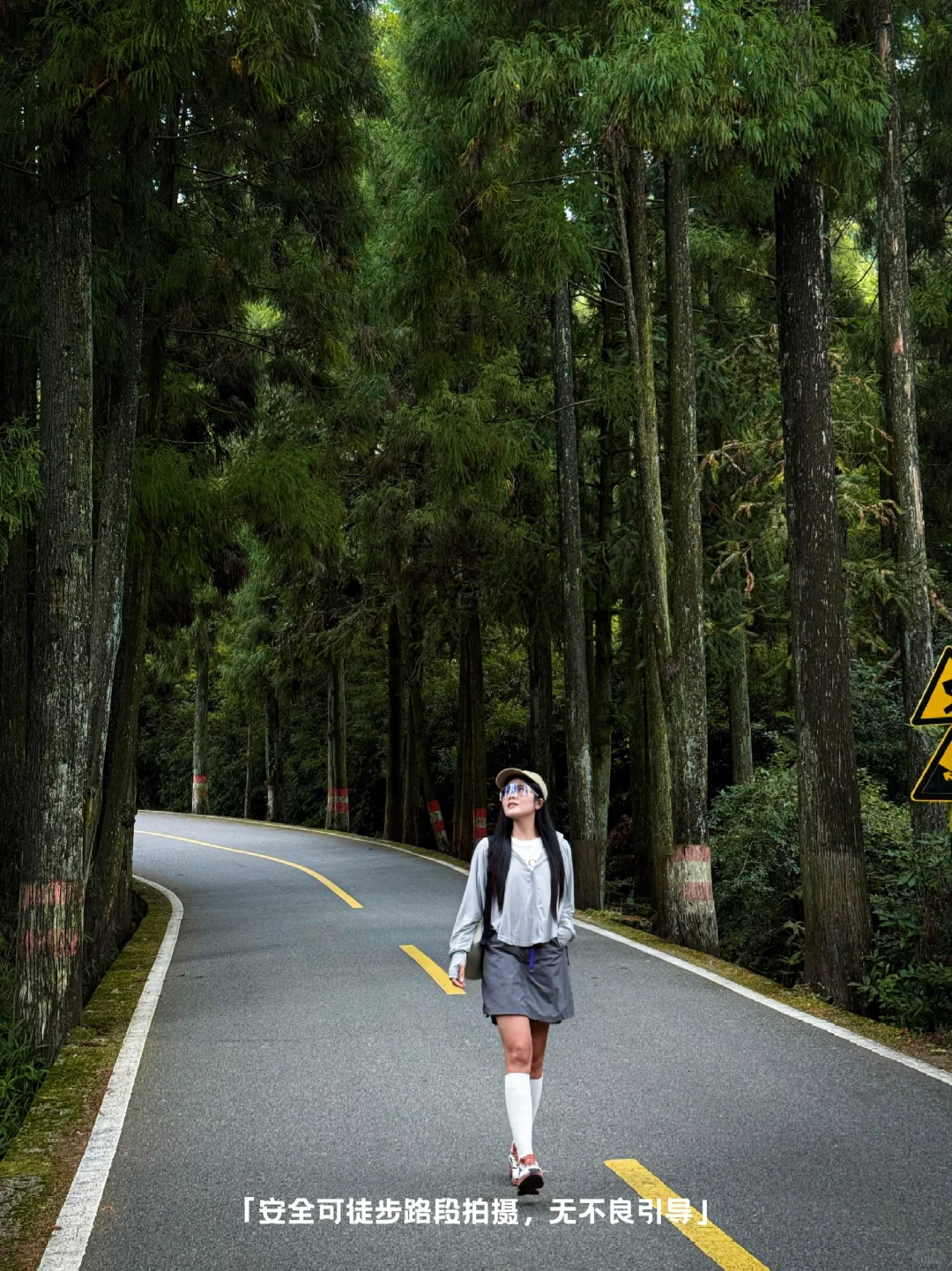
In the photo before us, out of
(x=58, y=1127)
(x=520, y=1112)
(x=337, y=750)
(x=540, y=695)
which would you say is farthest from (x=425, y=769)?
(x=520, y=1112)

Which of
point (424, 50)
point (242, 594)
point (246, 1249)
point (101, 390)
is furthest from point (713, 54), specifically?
point (242, 594)

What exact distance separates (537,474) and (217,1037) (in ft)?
43.7

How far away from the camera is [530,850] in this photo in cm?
539

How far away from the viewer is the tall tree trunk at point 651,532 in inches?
540

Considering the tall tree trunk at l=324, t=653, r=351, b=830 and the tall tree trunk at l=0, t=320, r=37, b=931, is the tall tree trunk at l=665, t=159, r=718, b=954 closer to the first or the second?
the tall tree trunk at l=0, t=320, r=37, b=931

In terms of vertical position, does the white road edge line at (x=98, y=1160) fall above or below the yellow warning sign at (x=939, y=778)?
below

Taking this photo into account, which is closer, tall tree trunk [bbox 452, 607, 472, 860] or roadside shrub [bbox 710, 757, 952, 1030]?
roadside shrub [bbox 710, 757, 952, 1030]

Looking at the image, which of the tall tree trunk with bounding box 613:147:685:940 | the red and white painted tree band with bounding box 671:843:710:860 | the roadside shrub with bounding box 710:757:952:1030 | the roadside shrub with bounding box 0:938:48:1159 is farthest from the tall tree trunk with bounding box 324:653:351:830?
the roadside shrub with bounding box 0:938:48:1159

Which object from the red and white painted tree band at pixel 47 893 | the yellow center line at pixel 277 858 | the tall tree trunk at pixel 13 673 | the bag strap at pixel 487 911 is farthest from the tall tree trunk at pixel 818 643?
the tall tree trunk at pixel 13 673

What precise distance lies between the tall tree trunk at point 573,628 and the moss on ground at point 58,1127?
24.2ft

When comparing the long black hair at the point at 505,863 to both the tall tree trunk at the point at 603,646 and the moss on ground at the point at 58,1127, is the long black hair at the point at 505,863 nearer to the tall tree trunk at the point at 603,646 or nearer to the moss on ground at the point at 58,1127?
the moss on ground at the point at 58,1127

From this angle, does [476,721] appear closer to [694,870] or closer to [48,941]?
[694,870]

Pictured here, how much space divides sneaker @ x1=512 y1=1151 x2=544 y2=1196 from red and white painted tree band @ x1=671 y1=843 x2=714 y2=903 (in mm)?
8168

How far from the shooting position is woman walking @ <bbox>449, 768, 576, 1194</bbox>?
17.2ft
